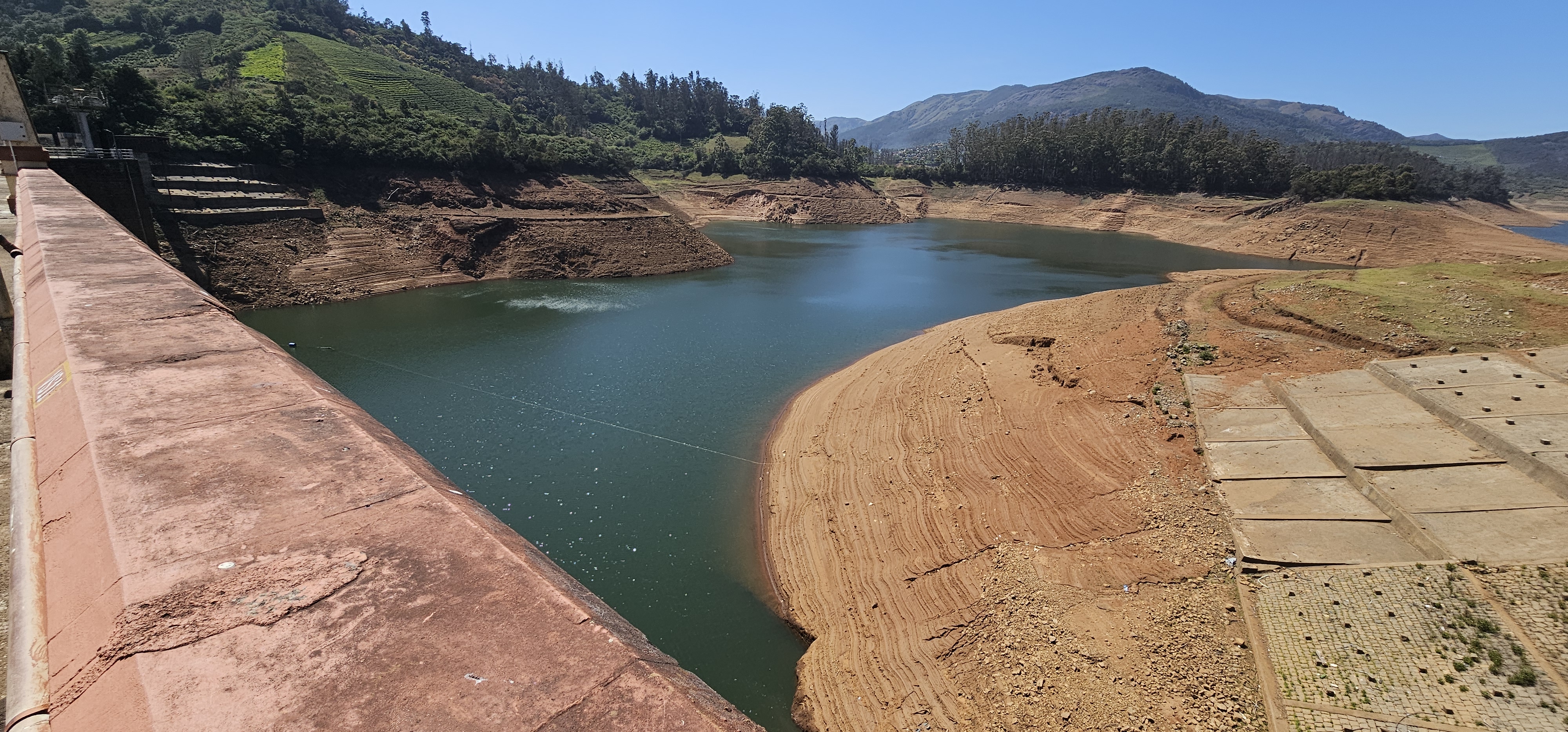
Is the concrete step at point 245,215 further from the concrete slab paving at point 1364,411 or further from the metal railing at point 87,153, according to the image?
the concrete slab paving at point 1364,411

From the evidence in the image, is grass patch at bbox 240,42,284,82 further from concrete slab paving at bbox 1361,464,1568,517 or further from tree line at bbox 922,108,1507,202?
concrete slab paving at bbox 1361,464,1568,517

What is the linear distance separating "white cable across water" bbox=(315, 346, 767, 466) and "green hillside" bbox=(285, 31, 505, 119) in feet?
188

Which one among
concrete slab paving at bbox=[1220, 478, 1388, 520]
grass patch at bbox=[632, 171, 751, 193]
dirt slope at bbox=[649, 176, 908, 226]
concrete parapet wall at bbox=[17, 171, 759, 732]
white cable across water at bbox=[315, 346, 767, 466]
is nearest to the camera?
concrete parapet wall at bbox=[17, 171, 759, 732]

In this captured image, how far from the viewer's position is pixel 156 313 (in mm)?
4348

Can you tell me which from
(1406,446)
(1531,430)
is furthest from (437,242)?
(1531,430)

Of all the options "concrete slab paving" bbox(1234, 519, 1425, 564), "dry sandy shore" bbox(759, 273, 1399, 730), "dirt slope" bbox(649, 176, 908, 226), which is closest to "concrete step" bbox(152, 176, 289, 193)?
"dry sandy shore" bbox(759, 273, 1399, 730)

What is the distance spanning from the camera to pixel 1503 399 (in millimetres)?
12125

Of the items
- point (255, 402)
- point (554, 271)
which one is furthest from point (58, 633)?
point (554, 271)

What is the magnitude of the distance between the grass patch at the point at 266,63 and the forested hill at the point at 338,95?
25 cm

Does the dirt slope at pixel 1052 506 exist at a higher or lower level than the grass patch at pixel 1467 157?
lower

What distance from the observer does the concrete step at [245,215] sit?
1134 inches

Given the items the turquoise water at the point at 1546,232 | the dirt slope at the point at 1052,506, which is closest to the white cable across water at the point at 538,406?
the dirt slope at the point at 1052,506

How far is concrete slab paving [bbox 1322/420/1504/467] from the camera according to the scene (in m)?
10.8

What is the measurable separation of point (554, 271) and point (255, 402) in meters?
36.3
